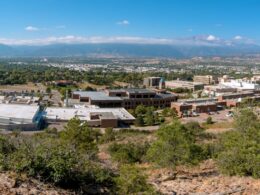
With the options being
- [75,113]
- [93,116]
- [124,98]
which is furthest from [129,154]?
[124,98]

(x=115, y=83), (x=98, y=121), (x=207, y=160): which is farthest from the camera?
(x=115, y=83)

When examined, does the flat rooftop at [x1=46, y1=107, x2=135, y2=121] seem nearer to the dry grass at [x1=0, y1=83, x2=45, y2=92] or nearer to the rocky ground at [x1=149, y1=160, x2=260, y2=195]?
the rocky ground at [x1=149, y1=160, x2=260, y2=195]

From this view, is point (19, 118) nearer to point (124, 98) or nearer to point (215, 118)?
point (124, 98)

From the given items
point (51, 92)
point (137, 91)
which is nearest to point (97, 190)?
point (137, 91)

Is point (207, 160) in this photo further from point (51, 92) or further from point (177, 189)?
point (51, 92)

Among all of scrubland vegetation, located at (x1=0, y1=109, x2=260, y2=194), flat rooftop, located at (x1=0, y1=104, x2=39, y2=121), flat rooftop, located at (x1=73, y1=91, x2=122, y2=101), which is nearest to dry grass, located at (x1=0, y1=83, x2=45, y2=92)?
flat rooftop, located at (x1=73, y1=91, x2=122, y2=101)

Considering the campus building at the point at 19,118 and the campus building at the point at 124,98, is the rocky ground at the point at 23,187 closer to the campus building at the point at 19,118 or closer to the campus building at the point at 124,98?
the campus building at the point at 19,118
